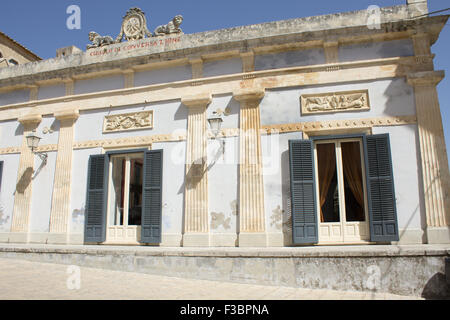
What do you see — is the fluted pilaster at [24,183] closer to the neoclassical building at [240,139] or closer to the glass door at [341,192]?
the neoclassical building at [240,139]

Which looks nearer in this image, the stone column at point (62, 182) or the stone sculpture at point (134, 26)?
the stone column at point (62, 182)

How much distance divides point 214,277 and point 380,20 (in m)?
6.67

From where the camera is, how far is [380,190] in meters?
7.62

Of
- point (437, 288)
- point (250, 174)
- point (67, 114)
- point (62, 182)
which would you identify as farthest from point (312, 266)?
point (67, 114)

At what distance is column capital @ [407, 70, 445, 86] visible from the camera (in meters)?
7.74

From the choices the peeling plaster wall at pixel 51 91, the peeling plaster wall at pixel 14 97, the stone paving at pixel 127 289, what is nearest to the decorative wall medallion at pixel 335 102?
the stone paving at pixel 127 289

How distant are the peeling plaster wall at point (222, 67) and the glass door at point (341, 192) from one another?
2.75 meters

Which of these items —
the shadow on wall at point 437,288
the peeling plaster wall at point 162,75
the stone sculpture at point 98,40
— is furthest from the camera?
the stone sculpture at point 98,40

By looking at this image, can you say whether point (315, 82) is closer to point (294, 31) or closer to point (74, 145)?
point (294, 31)

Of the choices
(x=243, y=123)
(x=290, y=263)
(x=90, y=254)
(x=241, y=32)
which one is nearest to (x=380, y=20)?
(x=241, y=32)

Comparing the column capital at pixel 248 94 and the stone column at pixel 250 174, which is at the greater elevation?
the column capital at pixel 248 94

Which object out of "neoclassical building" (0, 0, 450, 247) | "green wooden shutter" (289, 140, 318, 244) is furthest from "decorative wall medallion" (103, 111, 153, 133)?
"green wooden shutter" (289, 140, 318, 244)

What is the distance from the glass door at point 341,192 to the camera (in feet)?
25.6
